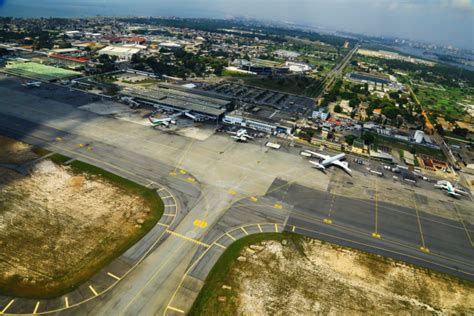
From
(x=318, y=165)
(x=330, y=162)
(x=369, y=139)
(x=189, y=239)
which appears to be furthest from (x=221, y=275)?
(x=369, y=139)

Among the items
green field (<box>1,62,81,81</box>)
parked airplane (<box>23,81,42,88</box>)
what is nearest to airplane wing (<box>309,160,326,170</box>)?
parked airplane (<box>23,81,42,88</box>)

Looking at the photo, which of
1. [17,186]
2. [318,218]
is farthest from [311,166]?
[17,186]

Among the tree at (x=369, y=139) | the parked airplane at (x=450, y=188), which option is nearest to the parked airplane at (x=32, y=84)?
the tree at (x=369, y=139)

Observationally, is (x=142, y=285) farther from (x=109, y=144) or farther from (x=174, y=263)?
(x=109, y=144)

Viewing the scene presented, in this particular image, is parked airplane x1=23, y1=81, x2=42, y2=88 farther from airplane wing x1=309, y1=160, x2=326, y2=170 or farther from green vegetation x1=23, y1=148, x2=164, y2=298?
airplane wing x1=309, y1=160, x2=326, y2=170

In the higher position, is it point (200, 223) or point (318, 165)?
point (318, 165)

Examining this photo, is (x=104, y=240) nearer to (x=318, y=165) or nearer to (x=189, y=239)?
(x=189, y=239)
